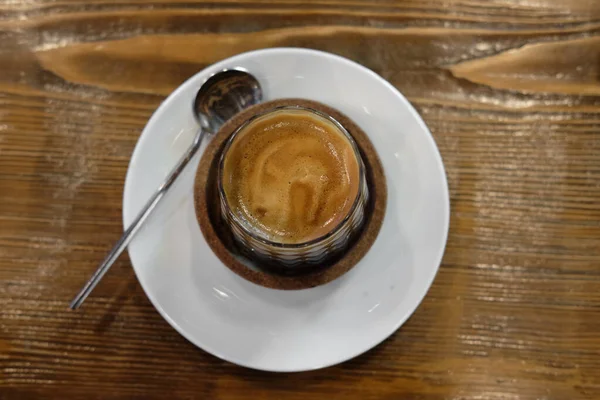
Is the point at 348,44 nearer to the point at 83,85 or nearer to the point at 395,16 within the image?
the point at 395,16

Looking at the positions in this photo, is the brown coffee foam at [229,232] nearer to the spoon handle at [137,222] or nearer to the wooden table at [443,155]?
the spoon handle at [137,222]

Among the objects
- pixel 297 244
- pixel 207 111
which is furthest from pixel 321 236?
pixel 207 111

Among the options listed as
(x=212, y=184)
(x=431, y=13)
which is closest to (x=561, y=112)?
(x=431, y=13)

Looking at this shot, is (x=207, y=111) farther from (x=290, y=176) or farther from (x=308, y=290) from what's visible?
(x=308, y=290)

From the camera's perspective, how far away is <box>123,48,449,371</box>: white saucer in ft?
3.06

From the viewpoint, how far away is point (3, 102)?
3.74 ft

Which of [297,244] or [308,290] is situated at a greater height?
[297,244]

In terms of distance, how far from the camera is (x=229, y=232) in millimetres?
937

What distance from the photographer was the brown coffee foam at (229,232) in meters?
0.92

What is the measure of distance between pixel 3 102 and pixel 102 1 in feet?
1.00

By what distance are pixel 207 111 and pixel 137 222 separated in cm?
24

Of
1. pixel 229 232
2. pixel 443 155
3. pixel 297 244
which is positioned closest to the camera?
pixel 297 244

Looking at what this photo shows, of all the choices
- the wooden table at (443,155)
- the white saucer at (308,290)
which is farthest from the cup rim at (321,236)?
the wooden table at (443,155)

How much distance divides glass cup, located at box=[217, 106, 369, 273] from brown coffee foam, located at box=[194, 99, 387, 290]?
16mm
